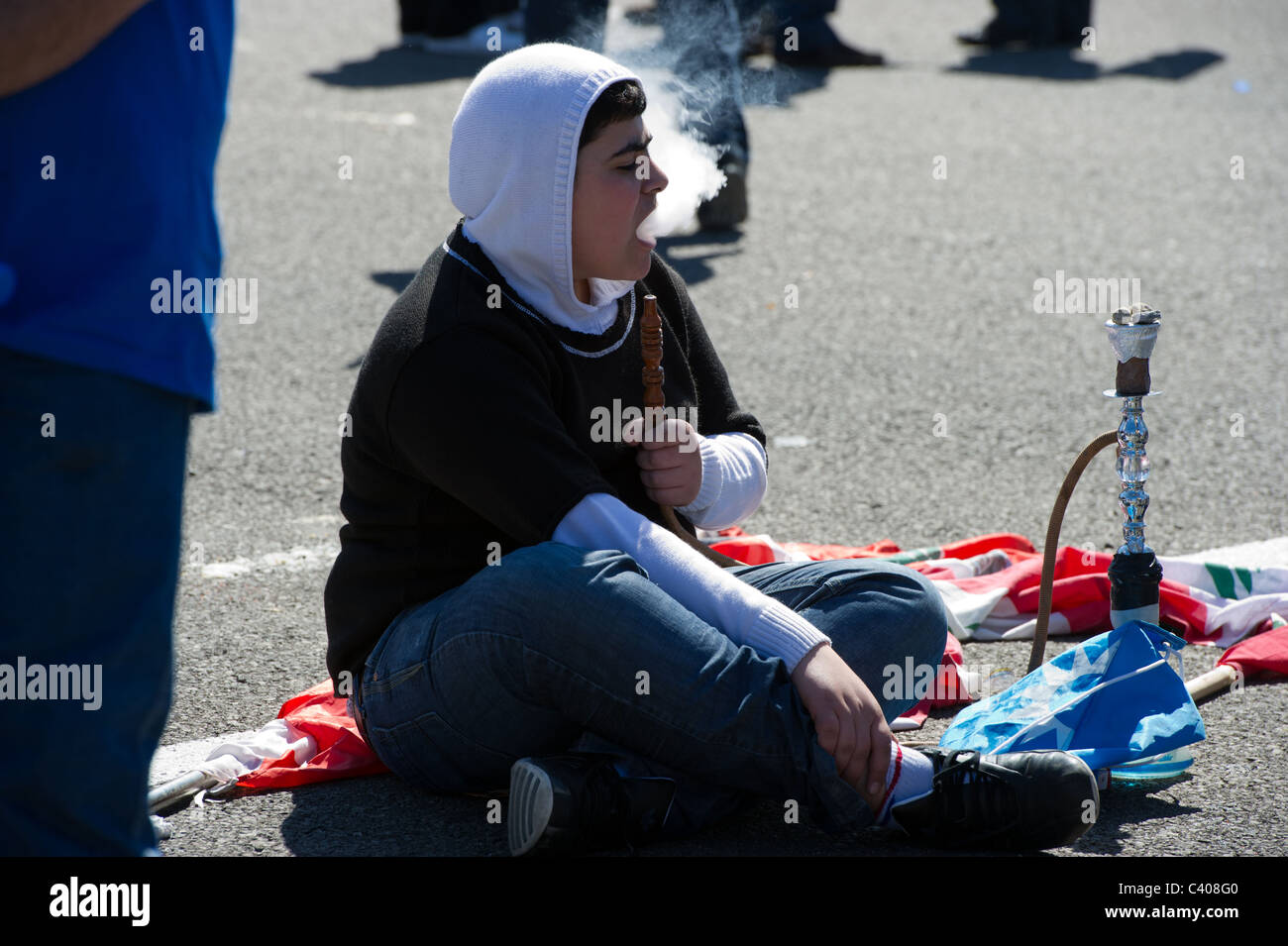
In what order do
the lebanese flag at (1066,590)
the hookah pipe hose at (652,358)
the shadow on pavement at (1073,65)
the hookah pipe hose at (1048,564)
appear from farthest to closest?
the shadow on pavement at (1073,65) → the lebanese flag at (1066,590) → the hookah pipe hose at (1048,564) → the hookah pipe hose at (652,358)

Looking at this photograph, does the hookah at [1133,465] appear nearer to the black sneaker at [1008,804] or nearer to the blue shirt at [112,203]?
the black sneaker at [1008,804]

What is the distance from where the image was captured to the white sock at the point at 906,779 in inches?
93.9

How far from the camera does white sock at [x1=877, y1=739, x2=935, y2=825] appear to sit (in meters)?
2.38

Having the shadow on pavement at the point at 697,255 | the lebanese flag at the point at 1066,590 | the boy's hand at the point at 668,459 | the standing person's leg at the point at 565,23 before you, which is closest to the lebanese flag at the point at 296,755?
the boy's hand at the point at 668,459

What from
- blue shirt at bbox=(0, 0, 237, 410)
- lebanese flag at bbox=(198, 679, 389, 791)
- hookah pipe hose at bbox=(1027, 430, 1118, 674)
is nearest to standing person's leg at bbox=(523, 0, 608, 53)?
hookah pipe hose at bbox=(1027, 430, 1118, 674)

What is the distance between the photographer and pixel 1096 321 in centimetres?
576

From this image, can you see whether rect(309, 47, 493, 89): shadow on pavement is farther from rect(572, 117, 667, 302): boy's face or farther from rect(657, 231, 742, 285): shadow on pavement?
rect(572, 117, 667, 302): boy's face

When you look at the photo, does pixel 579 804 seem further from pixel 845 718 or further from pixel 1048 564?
pixel 1048 564

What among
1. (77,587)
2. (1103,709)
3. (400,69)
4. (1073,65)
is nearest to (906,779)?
(1103,709)

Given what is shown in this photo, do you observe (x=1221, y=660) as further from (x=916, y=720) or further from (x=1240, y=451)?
(x=1240, y=451)

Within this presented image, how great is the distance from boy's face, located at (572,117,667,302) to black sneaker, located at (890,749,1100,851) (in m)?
0.98

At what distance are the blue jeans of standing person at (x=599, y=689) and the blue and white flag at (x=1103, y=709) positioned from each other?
0.45m

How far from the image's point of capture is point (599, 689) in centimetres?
229

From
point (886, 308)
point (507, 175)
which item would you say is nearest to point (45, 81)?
point (507, 175)
